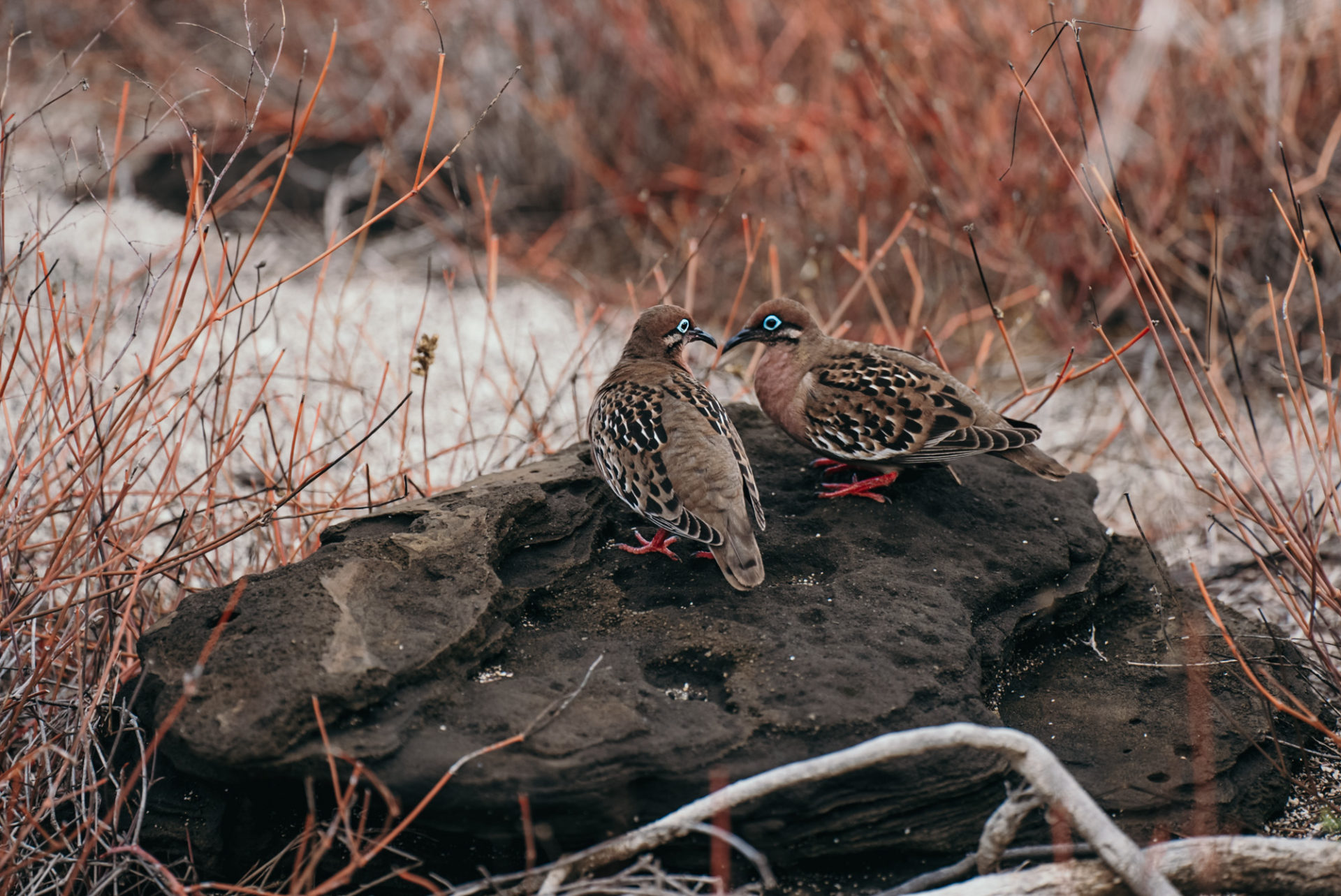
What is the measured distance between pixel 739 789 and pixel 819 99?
6823 millimetres

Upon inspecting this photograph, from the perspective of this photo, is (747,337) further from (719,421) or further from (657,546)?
(657,546)

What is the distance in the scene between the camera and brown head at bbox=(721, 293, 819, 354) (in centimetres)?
452

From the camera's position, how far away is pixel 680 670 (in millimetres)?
3342

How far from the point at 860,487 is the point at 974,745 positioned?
1.61m

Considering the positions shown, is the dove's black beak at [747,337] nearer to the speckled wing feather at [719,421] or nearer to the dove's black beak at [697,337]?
the dove's black beak at [697,337]

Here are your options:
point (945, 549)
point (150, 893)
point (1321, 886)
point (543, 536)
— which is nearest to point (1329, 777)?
point (1321, 886)

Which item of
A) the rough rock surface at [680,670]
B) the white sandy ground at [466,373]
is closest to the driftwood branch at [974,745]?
the rough rock surface at [680,670]

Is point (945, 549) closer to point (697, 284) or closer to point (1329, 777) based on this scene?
point (1329, 777)

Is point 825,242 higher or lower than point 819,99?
lower

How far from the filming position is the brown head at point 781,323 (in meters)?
4.52

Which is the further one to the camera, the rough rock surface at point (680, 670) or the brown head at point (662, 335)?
the brown head at point (662, 335)

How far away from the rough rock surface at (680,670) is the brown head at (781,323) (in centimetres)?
67

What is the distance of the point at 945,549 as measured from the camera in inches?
156

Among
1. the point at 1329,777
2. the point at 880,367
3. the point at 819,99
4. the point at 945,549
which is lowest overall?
the point at 1329,777
